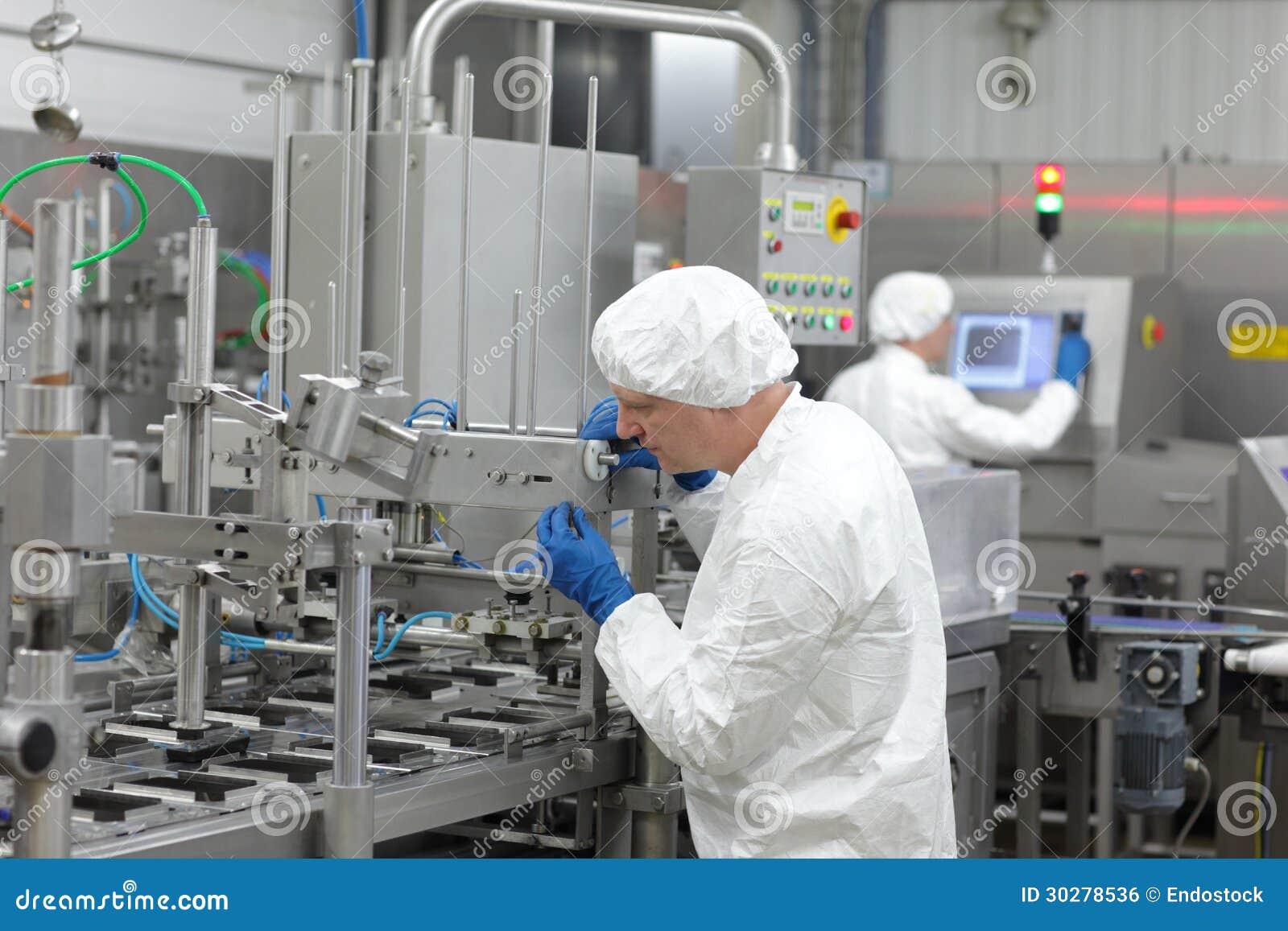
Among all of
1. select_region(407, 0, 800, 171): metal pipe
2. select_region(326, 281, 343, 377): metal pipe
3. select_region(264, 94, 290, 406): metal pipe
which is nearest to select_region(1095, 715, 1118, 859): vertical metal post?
select_region(407, 0, 800, 171): metal pipe

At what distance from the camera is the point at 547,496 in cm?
167

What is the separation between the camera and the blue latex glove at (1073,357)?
4070mm

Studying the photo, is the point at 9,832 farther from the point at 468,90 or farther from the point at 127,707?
the point at 468,90

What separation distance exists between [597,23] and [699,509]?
868 millimetres

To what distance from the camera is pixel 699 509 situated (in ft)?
6.18

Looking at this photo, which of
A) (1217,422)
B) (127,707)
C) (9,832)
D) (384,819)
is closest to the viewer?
(9,832)

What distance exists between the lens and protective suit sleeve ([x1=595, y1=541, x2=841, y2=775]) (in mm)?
1488

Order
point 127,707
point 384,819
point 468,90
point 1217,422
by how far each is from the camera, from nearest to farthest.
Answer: point 384,819 → point 127,707 → point 468,90 → point 1217,422

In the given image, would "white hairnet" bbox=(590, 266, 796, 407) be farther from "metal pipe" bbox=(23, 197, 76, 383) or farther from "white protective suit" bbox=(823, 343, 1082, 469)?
"white protective suit" bbox=(823, 343, 1082, 469)

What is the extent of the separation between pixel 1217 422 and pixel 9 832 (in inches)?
149

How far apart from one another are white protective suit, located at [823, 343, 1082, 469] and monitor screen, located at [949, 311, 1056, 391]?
18 centimetres

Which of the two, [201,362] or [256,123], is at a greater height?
[256,123]

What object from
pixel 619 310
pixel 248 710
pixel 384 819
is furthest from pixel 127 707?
pixel 619 310

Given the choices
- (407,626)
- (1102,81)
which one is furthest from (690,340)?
(1102,81)
